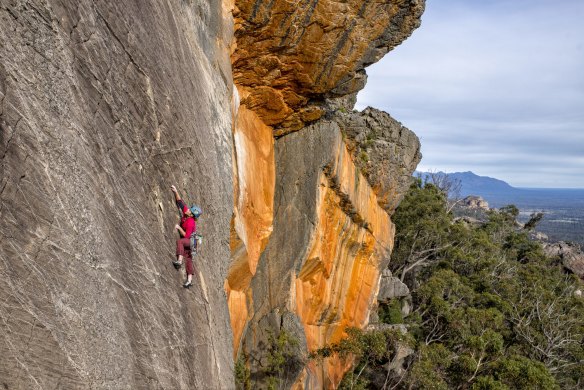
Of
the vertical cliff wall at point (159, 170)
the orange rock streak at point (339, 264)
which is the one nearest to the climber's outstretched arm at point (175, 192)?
the vertical cliff wall at point (159, 170)

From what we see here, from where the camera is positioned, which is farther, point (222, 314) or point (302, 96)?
point (302, 96)

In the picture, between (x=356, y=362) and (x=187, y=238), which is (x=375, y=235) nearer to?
A: (x=356, y=362)

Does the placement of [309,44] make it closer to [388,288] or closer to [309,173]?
[309,173]

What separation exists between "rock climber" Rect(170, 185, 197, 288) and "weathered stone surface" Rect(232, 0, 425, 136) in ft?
27.5

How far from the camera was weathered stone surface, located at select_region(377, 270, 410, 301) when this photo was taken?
111 feet

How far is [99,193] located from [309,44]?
1172 cm

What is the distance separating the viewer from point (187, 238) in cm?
966

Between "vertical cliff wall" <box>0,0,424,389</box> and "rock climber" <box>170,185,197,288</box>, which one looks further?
"rock climber" <box>170,185,197,288</box>

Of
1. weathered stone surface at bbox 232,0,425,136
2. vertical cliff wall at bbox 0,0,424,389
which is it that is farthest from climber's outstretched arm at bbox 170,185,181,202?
weathered stone surface at bbox 232,0,425,136

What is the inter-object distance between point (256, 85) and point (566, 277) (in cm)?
4906

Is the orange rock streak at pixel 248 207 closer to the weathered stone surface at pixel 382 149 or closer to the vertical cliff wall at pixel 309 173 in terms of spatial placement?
the vertical cliff wall at pixel 309 173

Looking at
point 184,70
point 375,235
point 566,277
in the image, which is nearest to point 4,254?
point 184,70

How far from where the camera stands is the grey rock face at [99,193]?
6137mm

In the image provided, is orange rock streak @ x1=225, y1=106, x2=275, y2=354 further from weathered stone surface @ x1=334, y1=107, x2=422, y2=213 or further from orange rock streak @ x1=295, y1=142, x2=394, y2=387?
weathered stone surface @ x1=334, y1=107, x2=422, y2=213
